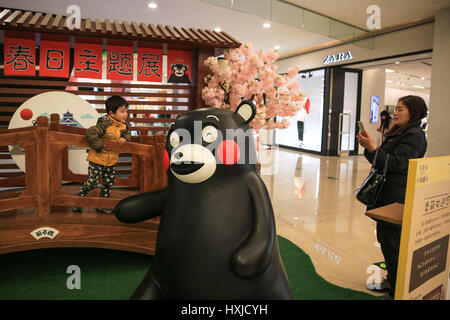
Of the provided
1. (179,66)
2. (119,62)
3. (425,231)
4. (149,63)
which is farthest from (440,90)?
(425,231)

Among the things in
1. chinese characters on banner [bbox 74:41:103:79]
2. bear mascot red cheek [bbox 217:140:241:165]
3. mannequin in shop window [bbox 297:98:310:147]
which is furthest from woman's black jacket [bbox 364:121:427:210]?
mannequin in shop window [bbox 297:98:310:147]

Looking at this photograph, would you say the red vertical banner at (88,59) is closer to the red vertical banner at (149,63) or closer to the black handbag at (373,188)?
the red vertical banner at (149,63)

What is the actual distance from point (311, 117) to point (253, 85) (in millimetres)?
9049

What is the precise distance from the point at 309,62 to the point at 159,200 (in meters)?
10.4

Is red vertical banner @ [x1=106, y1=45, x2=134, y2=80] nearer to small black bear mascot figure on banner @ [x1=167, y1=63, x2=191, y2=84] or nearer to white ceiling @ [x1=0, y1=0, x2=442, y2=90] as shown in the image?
small black bear mascot figure on banner @ [x1=167, y1=63, x2=191, y2=84]

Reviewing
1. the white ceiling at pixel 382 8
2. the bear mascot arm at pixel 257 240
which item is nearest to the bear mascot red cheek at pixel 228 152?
the bear mascot arm at pixel 257 240

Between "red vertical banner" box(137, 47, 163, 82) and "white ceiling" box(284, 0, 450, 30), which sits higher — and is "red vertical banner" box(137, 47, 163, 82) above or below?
below

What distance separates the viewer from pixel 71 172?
3.45 metres

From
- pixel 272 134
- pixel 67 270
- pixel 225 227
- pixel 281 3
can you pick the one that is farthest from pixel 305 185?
pixel 272 134

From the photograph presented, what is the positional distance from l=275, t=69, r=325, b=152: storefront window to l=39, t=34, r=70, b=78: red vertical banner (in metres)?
8.30

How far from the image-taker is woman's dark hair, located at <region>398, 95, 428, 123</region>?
2.26 meters

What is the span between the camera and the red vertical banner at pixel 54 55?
3.24 m

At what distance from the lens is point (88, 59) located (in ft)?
11.1
